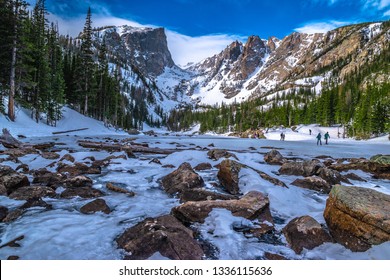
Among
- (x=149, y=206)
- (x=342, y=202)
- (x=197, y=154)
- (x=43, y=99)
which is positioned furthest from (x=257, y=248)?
(x=43, y=99)

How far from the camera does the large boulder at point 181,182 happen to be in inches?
308

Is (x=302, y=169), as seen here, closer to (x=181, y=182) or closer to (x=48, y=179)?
(x=181, y=182)

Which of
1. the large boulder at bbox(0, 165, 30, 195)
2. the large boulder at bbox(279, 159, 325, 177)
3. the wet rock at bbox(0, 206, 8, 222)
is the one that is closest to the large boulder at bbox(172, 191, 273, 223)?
the wet rock at bbox(0, 206, 8, 222)

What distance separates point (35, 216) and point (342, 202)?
6605 mm

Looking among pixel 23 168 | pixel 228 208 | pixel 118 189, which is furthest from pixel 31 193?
pixel 228 208

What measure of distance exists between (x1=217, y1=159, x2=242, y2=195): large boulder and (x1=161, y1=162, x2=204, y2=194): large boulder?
83 cm

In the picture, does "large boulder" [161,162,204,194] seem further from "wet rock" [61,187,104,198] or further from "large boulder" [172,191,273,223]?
"wet rock" [61,187,104,198]

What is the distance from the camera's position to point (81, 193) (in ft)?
23.2

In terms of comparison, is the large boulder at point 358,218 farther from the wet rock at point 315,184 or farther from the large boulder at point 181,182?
the large boulder at point 181,182

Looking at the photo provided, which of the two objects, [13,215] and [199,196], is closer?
[13,215]

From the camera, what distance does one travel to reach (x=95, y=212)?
19.3 ft

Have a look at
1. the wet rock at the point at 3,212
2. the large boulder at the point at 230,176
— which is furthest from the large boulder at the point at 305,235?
the wet rock at the point at 3,212

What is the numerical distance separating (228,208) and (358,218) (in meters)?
2.56
